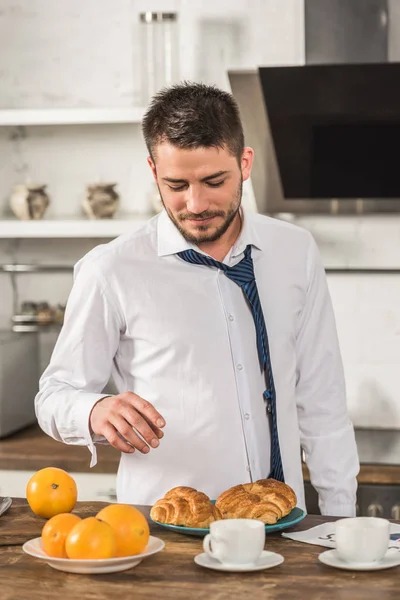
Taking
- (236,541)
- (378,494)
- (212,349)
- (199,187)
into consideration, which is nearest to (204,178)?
(199,187)

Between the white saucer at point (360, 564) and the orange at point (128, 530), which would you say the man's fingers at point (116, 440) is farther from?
the white saucer at point (360, 564)

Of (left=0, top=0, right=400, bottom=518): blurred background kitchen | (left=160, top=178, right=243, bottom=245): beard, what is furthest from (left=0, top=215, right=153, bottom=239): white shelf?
(left=160, top=178, right=243, bottom=245): beard

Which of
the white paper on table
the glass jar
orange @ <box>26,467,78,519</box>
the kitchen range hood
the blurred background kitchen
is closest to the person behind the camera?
the white paper on table

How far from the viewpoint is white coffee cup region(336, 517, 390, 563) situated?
1.32 m

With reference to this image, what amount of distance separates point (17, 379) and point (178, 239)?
152 centimetres

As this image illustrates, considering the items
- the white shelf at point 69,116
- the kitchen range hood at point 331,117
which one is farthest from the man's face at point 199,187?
the white shelf at point 69,116

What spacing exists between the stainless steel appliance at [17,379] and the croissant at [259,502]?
177 centimetres

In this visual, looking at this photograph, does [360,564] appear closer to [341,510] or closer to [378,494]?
[341,510]

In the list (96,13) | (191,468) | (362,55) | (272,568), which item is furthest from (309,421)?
(96,13)

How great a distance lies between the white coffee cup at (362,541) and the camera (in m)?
1.32

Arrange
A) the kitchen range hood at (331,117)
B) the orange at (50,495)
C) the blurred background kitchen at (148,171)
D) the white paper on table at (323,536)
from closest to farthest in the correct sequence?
the white paper on table at (323,536) < the orange at (50,495) < the kitchen range hood at (331,117) < the blurred background kitchen at (148,171)

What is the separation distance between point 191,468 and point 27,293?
1.77 m

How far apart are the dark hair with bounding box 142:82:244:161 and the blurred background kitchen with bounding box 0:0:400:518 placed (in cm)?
97

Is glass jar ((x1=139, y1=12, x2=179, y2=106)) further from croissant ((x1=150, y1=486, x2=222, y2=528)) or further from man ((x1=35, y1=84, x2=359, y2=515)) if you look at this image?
croissant ((x1=150, y1=486, x2=222, y2=528))
